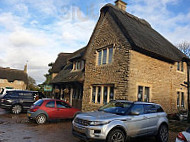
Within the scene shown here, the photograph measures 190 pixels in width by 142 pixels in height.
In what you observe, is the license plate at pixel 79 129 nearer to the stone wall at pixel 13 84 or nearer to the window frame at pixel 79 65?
the window frame at pixel 79 65

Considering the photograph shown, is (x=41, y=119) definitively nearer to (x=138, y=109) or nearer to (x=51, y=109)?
(x=51, y=109)

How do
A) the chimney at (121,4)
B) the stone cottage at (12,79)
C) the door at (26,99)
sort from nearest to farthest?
1. the door at (26,99)
2. the chimney at (121,4)
3. the stone cottage at (12,79)

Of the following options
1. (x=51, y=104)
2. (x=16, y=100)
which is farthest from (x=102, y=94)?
(x=16, y=100)

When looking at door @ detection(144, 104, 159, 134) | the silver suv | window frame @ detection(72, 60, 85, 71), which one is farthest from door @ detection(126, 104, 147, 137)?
window frame @ detection(72, 60, 85, 71)

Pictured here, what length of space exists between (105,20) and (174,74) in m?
7.52

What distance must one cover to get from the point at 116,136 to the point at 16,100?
10.5 meters

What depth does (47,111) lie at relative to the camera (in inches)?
389

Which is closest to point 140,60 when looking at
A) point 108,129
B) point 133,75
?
point 133,75

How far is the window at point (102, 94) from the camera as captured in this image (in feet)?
39.6

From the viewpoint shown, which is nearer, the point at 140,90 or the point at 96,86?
the point at 140,90

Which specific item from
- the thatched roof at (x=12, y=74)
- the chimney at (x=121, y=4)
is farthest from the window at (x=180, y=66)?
the thatched roof at (x=12, y=74)

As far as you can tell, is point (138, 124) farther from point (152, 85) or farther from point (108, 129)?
point (152, 85)

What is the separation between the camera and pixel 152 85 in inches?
480

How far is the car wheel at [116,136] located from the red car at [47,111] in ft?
18.4
